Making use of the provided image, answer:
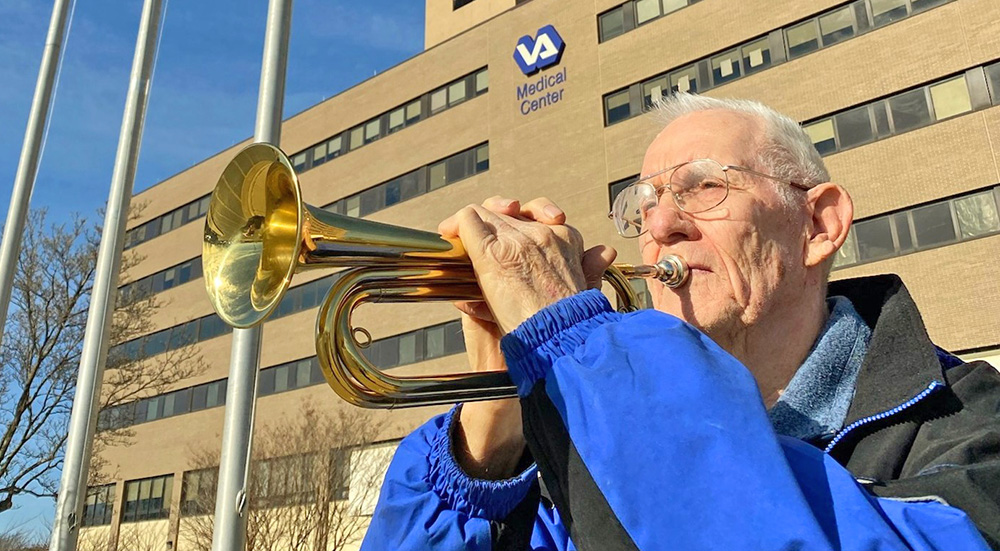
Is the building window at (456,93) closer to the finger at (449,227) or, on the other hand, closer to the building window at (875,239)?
the building window at (875,239)

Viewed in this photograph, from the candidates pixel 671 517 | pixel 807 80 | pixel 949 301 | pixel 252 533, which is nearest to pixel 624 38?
pixel 807 80

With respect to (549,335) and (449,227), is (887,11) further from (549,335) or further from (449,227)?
(549,335)

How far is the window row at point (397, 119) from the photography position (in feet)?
88.4

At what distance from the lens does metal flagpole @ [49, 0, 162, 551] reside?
836cm

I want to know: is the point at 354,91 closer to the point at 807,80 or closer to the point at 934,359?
the point at 807,80

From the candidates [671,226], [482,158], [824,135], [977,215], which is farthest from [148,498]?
[671,226]

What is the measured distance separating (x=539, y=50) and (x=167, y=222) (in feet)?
66.8

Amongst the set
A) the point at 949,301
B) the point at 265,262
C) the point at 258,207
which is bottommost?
the point at 265,262

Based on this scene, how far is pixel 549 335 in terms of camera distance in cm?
165

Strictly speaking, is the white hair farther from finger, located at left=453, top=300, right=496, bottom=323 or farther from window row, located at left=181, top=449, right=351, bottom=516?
window row, located at left=181, top=449, right=351, bottom=516

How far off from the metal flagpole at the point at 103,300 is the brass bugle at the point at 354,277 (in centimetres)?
715

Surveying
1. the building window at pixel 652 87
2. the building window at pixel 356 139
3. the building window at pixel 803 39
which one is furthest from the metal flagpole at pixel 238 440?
the building window at pixel 356 139

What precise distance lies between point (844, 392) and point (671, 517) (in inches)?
38.4

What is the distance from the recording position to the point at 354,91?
30781 mm
